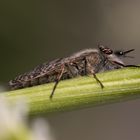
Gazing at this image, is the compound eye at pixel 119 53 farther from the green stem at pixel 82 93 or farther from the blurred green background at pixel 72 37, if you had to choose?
the blurred green background at pixel 72 37

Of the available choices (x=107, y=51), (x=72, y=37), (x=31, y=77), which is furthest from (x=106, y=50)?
(x=72, y=37)

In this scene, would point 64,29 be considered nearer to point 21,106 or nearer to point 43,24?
point 43,24

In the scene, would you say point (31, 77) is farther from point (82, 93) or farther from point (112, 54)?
point (82, 93)

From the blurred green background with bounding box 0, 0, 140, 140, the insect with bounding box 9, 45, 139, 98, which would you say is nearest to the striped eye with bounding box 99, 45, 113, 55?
the insect with bounding box 9, 45, 139, 98

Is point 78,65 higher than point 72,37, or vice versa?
point 78,65

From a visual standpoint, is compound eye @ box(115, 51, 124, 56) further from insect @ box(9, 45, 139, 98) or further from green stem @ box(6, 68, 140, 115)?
green stem @ box(6, 68, 140, 115)

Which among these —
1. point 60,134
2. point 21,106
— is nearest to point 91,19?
point 60,134
